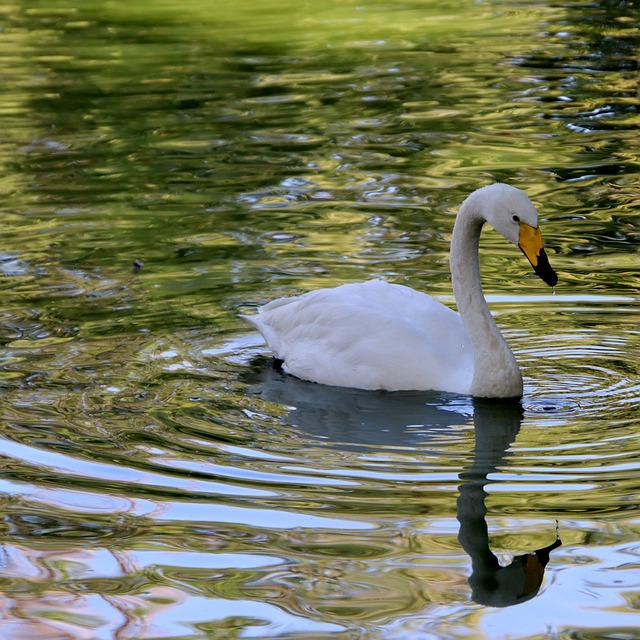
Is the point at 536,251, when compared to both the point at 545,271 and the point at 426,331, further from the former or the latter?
the point at 426,331

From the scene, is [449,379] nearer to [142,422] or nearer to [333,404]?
[333,404]

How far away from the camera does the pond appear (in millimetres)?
5648

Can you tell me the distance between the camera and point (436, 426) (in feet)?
24.6

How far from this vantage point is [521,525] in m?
6.07

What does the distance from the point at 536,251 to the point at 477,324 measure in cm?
63

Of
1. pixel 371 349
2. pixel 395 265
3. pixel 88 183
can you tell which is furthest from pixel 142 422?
pixel 88 183

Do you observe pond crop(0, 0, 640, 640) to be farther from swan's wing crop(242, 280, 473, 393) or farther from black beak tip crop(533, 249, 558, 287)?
black beak tip crop(533, 249, 558, 287)

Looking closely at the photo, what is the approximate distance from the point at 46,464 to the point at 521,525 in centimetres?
235

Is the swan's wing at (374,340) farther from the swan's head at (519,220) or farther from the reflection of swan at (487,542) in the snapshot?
the swan's head at (519,220)

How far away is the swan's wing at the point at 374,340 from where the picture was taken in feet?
26.3

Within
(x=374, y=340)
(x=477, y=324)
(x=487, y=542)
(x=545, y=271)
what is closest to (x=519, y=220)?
(x=545, y=271)

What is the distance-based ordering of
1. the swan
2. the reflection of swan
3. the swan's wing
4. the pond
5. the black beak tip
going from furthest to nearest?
the swan's wing, the swan, the black beak tip, the pond, the reflection of swan

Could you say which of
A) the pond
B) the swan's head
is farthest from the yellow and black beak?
the pond

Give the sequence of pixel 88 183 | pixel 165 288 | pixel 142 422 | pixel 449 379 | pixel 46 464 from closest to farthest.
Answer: pixel 46 464 < pixel 142 422 < pixel 449 379 < pixel 165 288 < pixel 88 183
